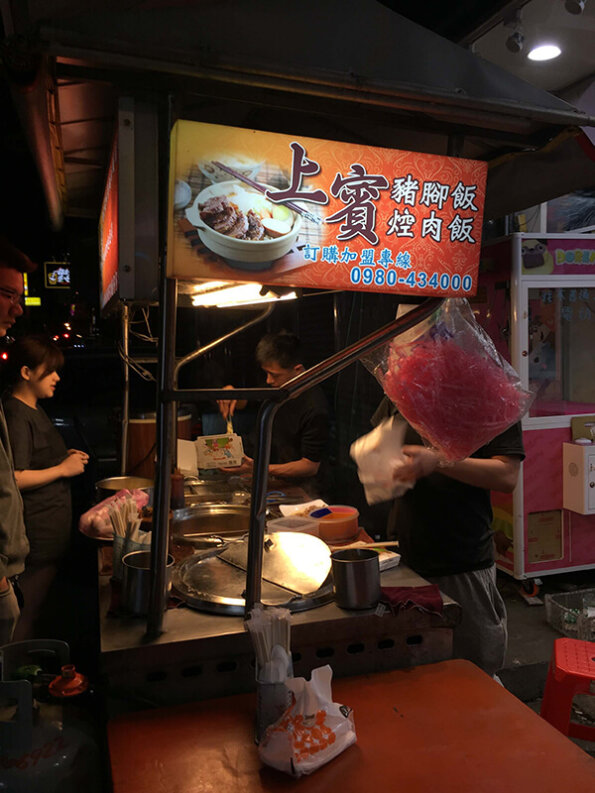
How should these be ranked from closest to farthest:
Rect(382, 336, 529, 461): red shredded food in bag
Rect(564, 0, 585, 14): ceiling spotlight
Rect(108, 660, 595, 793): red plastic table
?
1. Rect(108, 660, 595, 793): red plastic table
2. Rect(382, 336, 529, 461): red shredded food in bag
3. Rect(564, 0, 585, 14): ceiling spotlight

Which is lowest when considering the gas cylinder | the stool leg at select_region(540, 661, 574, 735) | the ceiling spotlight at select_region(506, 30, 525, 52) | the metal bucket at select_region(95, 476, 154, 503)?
the stool leg at select_region(540, 661, 574, 735)

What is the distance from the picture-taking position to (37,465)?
4438 mm

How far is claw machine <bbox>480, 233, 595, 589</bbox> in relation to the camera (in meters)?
5.68

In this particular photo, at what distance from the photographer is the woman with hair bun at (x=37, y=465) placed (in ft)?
14.1

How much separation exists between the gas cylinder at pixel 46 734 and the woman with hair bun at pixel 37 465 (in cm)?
247

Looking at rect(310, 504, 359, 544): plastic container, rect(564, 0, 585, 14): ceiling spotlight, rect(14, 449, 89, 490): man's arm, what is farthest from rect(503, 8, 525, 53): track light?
rect(14, 449, 89, 490): man's arm

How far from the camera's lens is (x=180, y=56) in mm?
1657

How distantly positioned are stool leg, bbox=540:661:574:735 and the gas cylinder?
90.7 inches

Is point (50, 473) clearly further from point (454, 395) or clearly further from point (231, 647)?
point (454, 395)

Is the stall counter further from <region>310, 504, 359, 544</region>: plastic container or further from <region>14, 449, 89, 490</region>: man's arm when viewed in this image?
<region>14, 449, 89, 490</region>: man's arm

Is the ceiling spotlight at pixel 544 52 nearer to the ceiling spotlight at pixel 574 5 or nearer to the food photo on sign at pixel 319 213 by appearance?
the ceiling spotlight at pixel 574 5

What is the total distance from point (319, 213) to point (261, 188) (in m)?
0.20

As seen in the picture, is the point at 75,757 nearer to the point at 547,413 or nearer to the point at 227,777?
the point at 227,777

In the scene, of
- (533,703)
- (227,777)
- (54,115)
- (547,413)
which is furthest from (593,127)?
(547,413)
